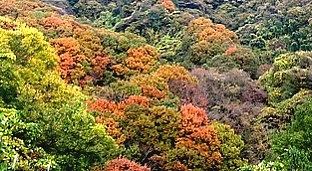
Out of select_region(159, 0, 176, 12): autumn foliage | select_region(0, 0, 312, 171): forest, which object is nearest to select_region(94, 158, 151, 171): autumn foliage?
select_region(0, 0, 312, 171): forest

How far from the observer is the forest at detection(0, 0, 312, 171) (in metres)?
20.8

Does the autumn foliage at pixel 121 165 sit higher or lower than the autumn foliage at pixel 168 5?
lower

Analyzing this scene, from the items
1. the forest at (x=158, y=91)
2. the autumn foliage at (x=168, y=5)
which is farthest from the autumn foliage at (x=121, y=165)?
the autumn foliage at (x=168, y=5)

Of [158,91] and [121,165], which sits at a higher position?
[158,91]

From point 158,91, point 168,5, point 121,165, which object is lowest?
point 121,165

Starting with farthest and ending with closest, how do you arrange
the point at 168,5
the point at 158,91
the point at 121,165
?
the point at 168,5 → the point at 158,91 → the point at 121,165

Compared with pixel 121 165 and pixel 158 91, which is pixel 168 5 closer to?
pixel 158 91

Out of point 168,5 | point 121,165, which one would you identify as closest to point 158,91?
point 121,165

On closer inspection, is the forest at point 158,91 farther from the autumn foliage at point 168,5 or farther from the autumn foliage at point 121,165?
the autumn foliage at point 168,5

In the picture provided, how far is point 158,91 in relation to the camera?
118 feet

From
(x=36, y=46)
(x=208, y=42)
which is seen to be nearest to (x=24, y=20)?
(x=208, y=42)

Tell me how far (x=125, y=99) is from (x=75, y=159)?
14.2 m

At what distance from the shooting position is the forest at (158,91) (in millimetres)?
20766

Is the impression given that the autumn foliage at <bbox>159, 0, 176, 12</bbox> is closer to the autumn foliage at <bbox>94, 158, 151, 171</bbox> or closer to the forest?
the forest
